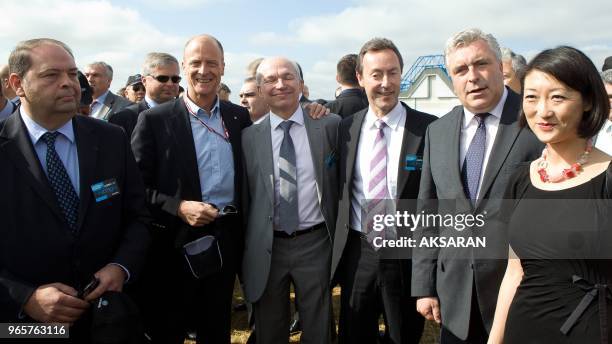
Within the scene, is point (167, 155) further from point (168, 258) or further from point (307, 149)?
point (307, 149)

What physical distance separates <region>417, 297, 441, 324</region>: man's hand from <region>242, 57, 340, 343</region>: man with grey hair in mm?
770

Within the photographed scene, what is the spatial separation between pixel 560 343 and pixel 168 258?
2.66m

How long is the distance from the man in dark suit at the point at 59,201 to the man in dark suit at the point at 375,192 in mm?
1419

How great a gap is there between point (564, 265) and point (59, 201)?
8.45 ft

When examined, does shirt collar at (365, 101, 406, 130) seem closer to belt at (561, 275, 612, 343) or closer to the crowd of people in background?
the crowd of people in background

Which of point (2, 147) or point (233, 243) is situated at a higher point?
point (2, 147)

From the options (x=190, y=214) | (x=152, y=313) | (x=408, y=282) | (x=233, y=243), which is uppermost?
(x=190, y=214)

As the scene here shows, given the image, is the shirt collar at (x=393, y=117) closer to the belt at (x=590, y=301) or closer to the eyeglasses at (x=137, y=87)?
the belt at (x=590, y=301)

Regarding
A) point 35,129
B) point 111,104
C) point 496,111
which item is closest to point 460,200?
point 496,111

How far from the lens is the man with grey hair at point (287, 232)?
132 inches

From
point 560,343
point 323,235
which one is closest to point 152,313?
point 323,235

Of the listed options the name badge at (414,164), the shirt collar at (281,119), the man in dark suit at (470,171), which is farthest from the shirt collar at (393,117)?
the shirt collar at (281,119)

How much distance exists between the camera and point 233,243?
3496mm

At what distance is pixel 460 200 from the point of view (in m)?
2.63
